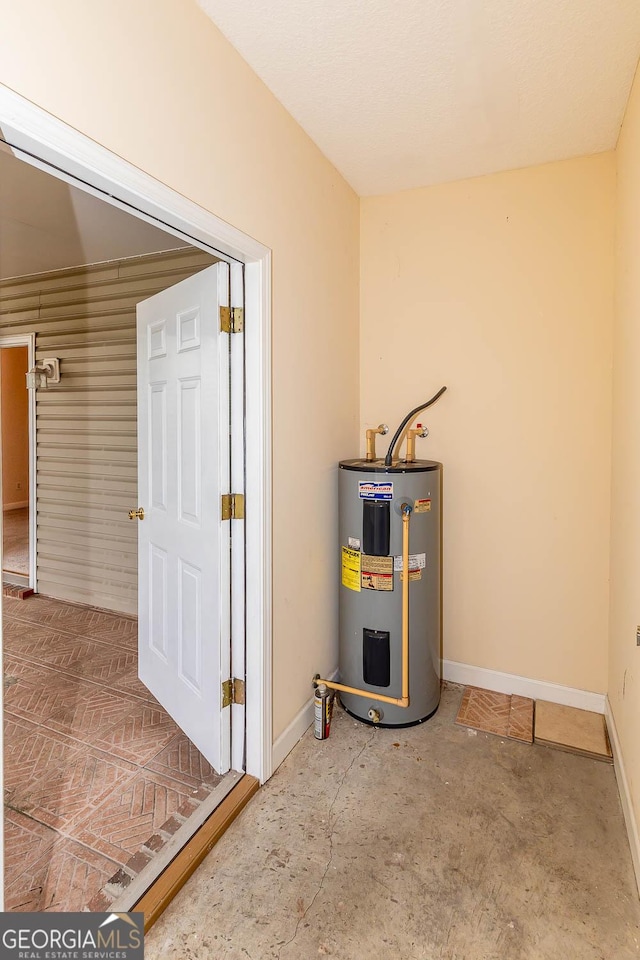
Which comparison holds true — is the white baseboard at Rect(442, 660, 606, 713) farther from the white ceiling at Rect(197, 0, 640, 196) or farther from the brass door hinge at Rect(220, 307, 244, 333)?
the white ceiling at Rect(197, 0, 640, 196)

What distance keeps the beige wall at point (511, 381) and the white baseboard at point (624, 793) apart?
26 centimetres

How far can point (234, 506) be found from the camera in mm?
2076

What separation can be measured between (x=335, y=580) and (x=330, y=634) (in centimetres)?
29

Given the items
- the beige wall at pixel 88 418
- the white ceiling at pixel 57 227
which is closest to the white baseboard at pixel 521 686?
the beige wall at pixel 88 418

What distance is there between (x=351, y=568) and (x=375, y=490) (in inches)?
16.6

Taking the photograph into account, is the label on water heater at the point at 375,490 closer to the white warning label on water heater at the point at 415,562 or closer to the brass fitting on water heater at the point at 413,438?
the white warning label on water heater at the point at 415,562

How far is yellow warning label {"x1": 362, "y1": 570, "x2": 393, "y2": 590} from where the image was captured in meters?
2.45

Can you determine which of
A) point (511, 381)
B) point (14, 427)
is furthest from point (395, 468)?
point (14, 427)

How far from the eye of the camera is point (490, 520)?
283 centimetres

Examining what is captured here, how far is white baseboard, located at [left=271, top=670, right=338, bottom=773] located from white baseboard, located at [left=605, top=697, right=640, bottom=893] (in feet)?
4.36

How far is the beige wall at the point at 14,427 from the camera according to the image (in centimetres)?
652

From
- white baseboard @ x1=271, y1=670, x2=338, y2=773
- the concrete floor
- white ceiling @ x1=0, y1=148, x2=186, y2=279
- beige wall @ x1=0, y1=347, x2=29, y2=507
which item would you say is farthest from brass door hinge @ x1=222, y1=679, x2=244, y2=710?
beige wall @ x1=0, y1=347, x2=29, y2=507

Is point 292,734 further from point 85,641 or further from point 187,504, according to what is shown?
point 85,641

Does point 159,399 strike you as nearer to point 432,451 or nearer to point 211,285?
point 211,285
